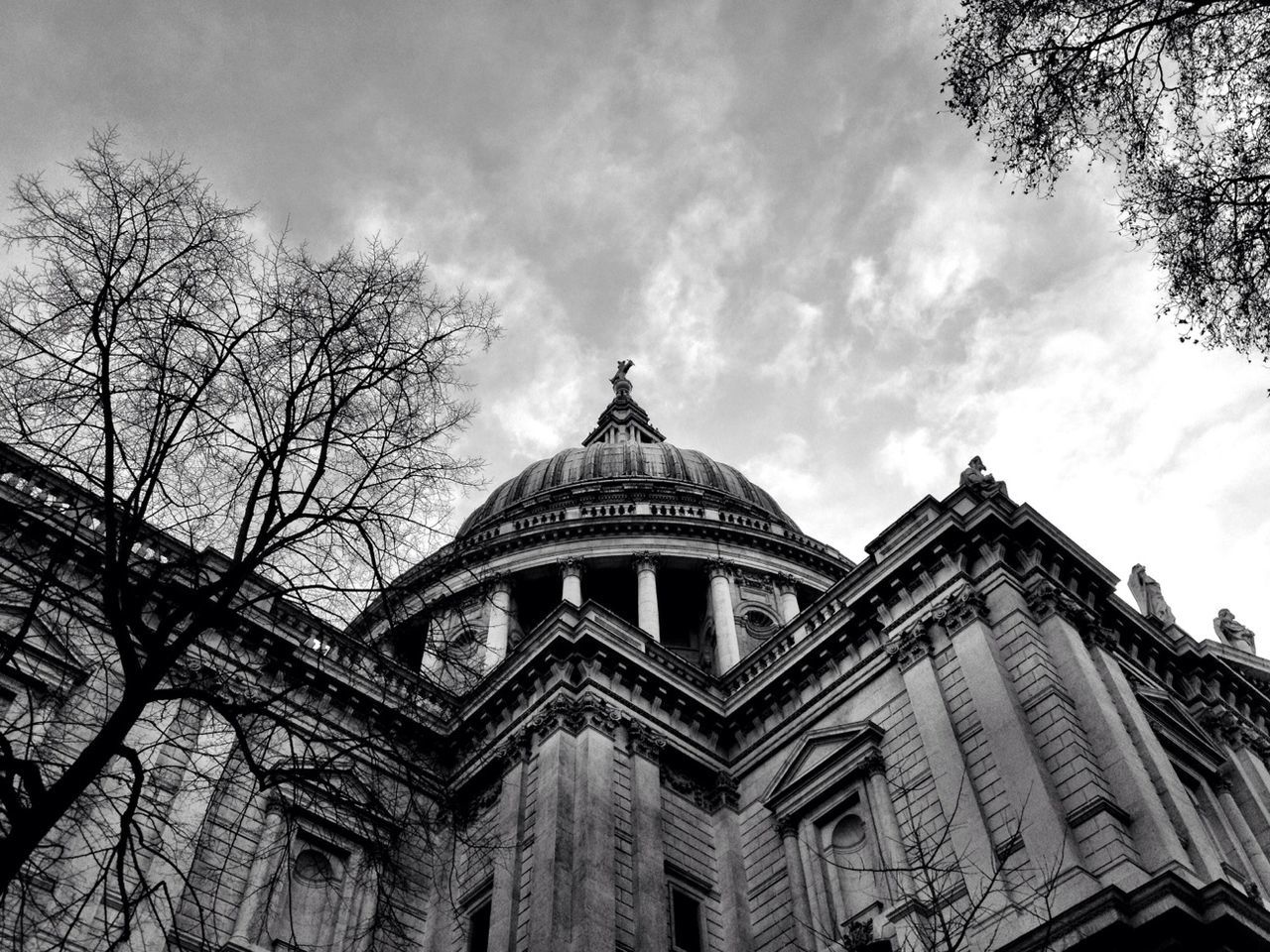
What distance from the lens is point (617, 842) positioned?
19203 mm

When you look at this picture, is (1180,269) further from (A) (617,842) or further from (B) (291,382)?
(A) (617,842)

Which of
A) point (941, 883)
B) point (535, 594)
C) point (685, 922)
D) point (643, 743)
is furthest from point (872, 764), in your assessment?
point (535, 594)

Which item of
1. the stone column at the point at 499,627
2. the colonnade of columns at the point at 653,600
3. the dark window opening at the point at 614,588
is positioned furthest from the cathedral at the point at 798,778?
the dark window opening at the point at 614,588

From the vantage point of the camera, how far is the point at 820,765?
801 inches

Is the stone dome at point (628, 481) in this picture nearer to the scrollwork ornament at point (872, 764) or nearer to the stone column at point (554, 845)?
the stone column at point (554, 845)

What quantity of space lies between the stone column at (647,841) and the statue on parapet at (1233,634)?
18938mm

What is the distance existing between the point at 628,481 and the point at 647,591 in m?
8.37

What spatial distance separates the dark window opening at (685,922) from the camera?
1914 centimetres

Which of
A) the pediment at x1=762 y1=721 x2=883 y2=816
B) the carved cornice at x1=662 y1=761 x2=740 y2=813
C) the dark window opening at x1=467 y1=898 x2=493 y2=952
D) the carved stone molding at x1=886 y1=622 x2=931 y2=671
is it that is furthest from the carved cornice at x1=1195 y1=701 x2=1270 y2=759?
the dark window opening at x1=467 y1=898 x2=493 y2=952

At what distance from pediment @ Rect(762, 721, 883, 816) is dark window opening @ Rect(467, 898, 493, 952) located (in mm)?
5948

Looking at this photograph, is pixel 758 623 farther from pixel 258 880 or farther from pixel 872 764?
pixel 258 880

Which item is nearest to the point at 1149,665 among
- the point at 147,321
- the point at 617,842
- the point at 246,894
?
the point at 617,842

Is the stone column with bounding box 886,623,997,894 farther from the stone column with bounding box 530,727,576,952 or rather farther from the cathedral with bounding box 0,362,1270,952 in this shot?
the stone column with bounding box 530,727,576,952

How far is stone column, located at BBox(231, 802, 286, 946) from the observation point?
18.0 m
